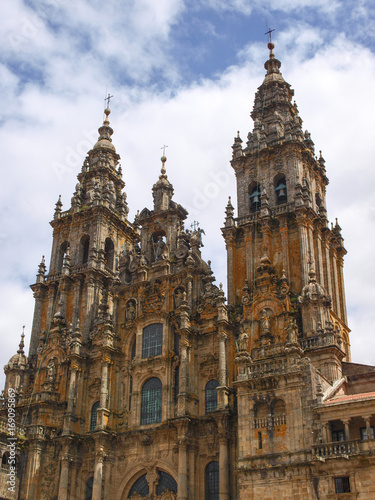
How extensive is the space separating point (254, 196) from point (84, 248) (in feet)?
50.0

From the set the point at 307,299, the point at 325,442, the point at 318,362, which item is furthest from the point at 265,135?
the point at 325,442

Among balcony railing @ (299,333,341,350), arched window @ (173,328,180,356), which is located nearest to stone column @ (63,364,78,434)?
arched window @ (173,328,180,356)

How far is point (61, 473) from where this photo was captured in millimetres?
39000

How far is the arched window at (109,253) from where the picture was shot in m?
50.3

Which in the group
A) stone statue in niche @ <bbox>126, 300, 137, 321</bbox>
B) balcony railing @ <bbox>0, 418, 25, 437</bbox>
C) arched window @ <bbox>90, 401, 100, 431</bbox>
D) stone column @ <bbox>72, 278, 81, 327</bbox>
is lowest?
balcony railing @ <bbox>0, 418, 25, 437</bbox>

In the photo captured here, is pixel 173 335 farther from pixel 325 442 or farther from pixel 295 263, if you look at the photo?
pixel 325 442

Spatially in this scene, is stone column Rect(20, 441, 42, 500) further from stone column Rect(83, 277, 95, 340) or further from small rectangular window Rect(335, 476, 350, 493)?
small rectangular window Rect(335, 476, 350, 493)

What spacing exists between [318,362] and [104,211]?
2338 cm

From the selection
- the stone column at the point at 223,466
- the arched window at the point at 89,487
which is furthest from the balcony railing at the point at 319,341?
the arched window at the point at 89,487

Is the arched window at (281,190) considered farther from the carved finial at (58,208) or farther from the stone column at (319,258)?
the carved finial at (58,208)

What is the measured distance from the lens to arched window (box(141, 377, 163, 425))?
1533 inches

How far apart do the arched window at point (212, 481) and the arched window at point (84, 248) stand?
67.9 ft

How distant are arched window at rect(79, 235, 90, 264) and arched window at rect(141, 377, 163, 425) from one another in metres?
13.9

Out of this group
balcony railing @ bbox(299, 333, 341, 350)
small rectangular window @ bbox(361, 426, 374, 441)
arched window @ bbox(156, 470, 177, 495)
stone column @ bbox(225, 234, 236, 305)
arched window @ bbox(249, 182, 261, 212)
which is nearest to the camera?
small rectangular window @ bbox(361, 426, 374, 441)
